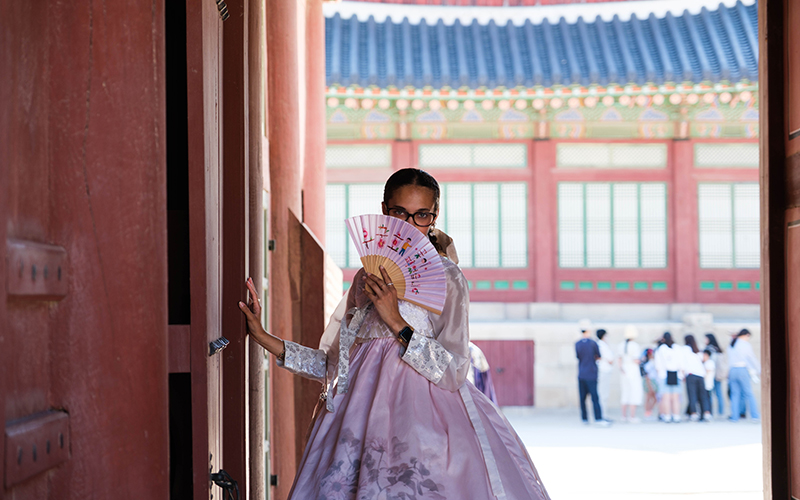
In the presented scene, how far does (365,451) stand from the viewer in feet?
5.80

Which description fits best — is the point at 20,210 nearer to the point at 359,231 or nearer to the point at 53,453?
the point at 53,453

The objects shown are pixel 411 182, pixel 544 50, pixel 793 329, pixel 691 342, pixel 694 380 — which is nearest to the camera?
pixel 411 182

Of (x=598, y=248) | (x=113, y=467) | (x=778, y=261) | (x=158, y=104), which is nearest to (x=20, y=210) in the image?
(x=158, y=104)

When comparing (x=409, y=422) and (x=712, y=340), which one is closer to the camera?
(x=409, y=422)

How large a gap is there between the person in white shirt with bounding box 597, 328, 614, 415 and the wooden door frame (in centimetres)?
673

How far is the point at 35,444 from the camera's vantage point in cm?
100

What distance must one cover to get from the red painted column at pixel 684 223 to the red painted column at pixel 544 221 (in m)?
1.58

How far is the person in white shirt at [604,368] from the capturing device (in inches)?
383

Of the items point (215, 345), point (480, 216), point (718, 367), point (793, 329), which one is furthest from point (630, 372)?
point (215, 345)

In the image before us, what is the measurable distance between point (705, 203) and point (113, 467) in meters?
10.3

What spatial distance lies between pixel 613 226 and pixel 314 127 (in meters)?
6.60

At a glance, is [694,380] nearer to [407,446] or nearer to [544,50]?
[544,50]

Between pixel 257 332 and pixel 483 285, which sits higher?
pixel 257 332

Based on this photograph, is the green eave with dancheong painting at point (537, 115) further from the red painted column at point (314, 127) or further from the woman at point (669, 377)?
the red painted column at point (314, 127)
